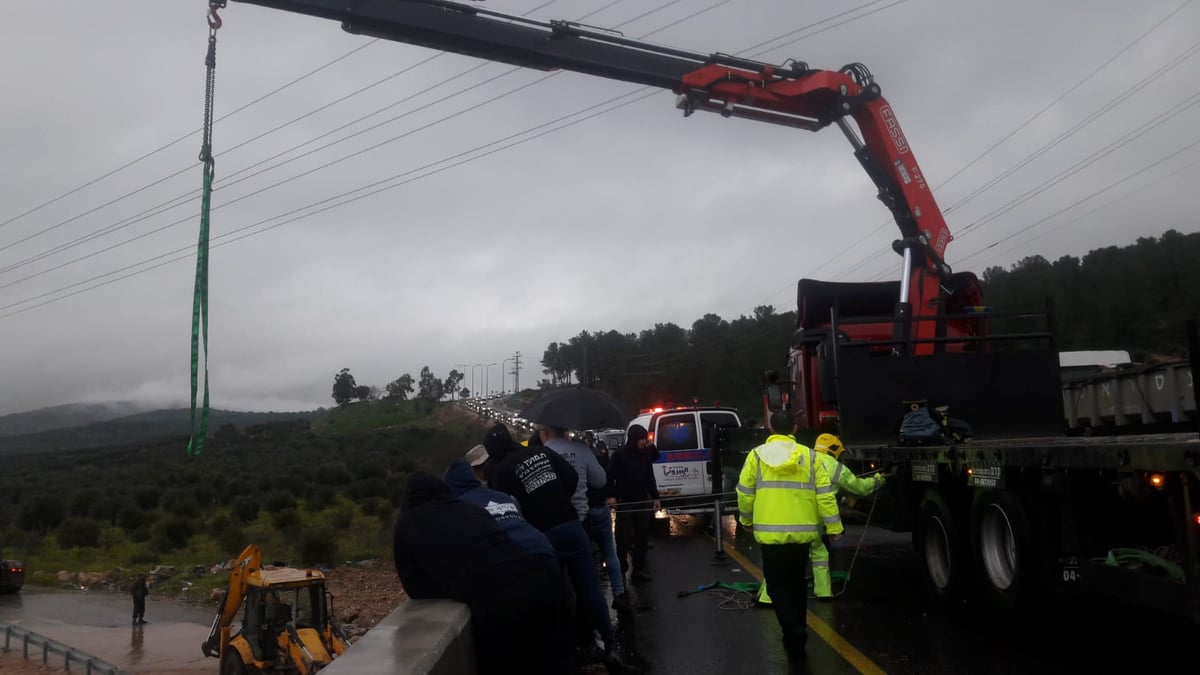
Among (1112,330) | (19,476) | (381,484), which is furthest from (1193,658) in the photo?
(19,476)

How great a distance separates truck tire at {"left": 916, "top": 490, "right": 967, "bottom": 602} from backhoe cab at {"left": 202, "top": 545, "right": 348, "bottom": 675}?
23.4 feet

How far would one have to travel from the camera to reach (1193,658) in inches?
249

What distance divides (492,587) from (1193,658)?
191 inches

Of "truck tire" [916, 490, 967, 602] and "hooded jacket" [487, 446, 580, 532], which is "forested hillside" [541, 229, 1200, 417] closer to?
"truck tire" [916, 490, 967, 602]

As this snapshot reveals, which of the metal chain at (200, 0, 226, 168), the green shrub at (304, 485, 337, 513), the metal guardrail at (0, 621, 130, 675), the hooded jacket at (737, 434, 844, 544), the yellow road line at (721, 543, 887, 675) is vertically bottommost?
the metal guardrail at (0, 621, 130, 675)

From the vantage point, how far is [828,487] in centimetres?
700

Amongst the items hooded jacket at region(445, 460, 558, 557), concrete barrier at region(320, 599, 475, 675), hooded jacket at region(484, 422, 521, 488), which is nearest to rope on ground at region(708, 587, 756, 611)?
hooded jacket at region(484, 422, 521, 488)

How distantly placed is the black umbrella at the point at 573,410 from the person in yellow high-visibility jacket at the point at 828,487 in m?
1.81

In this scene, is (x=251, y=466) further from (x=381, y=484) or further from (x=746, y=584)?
(x=746, y=584)

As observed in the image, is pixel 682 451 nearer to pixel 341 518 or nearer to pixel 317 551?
pixel 317 551

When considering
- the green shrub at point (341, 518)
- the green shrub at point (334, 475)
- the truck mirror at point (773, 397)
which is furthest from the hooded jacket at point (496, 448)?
the green shrub at point (334, 475)

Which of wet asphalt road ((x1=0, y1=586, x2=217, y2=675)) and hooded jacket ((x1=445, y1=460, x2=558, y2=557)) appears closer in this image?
hooded jacket ((x1=445, y1=460, x2=558, y2=557))

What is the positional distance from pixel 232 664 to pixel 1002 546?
9740mm

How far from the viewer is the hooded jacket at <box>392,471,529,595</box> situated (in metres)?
4.24
